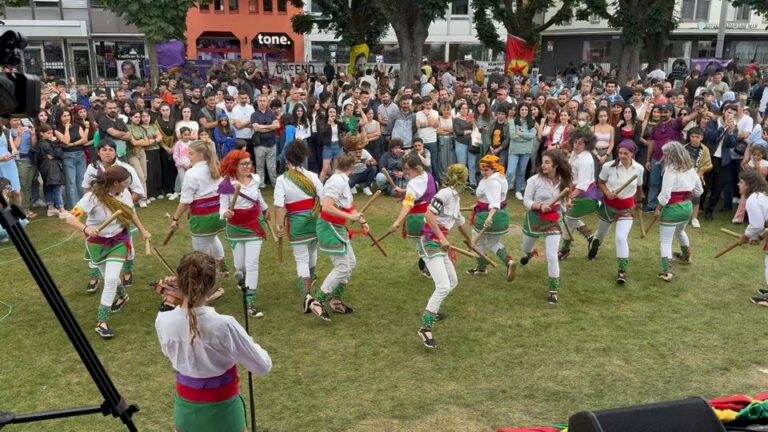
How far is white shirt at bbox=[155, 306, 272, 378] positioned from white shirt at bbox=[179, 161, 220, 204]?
3.26 meters

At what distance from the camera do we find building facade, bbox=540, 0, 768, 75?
1425 inches

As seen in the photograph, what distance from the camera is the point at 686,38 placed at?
38219 mm

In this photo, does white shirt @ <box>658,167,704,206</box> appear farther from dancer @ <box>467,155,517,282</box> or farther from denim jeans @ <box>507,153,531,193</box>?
denim jeans @ <box>507,153,531,193</box>

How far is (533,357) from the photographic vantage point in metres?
5.81

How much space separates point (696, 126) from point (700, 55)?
3212 cm

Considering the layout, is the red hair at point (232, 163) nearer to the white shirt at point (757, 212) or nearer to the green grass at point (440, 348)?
the green grass at point (440, 348)

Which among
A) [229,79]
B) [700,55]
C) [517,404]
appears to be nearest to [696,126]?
[517,404]

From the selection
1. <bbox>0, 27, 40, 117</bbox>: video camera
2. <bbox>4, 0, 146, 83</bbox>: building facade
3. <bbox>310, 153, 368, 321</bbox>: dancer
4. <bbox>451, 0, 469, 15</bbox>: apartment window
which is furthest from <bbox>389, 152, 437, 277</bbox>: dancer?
<bbox>451, 0, 469, 15</bbox>: apartment window

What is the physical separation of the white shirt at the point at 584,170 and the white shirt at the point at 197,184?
14.1 feet

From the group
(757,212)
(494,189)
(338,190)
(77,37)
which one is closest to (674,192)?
(757,212)

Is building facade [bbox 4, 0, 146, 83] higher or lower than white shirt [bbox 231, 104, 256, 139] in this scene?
higher

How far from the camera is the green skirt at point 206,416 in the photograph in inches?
141

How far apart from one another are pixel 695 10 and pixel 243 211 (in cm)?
3732

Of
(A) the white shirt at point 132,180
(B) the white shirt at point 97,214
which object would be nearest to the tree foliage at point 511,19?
(A) the white shirt at point 132,180
